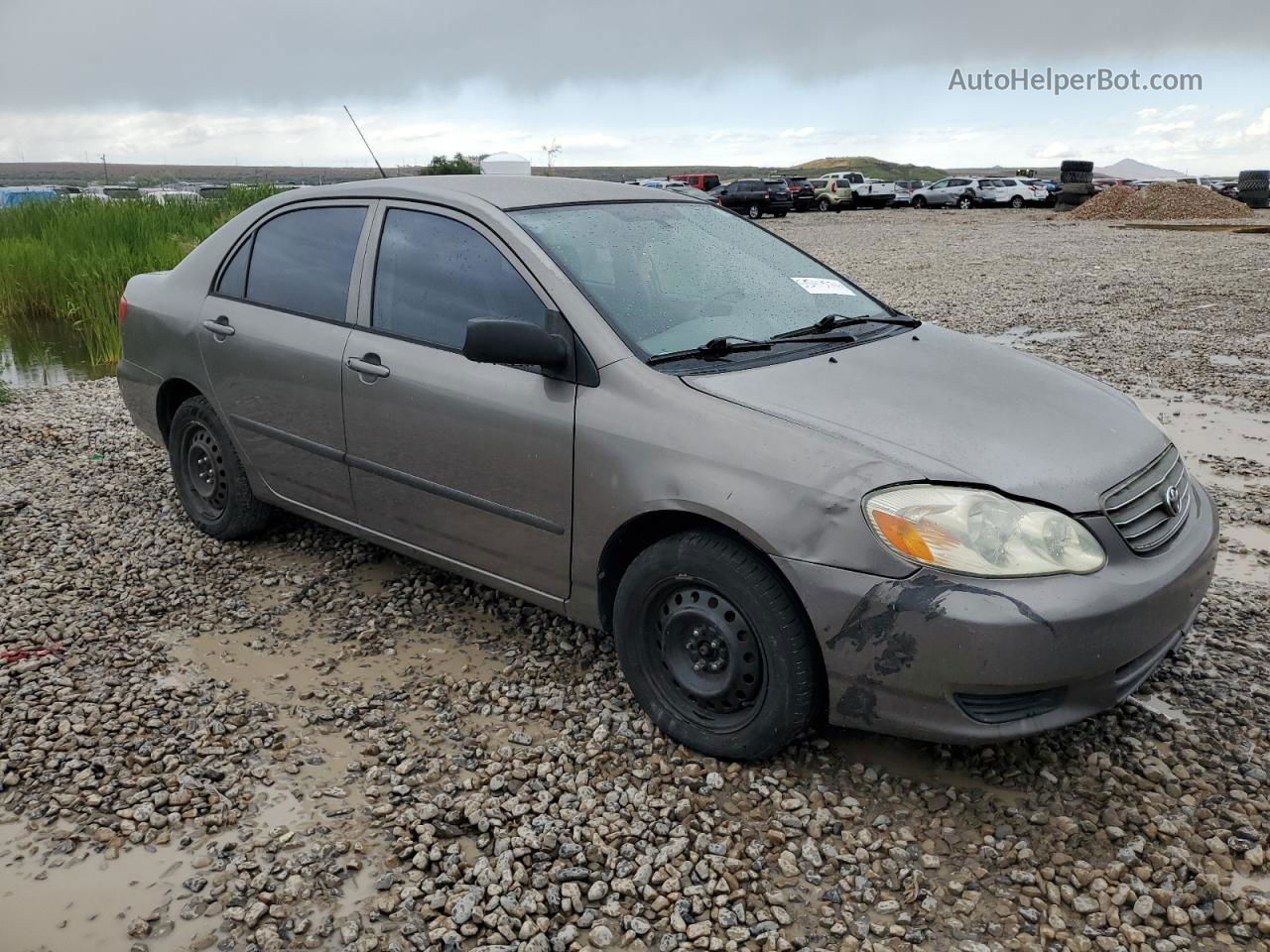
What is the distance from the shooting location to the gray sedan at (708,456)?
2.82 metres

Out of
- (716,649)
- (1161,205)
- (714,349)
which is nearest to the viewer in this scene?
(716,649)

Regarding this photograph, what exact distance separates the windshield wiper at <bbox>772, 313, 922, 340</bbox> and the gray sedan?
19 mm

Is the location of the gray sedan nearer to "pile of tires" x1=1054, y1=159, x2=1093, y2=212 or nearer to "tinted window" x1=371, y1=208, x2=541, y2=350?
"tinted window" x1=371, y1=208, x2=541, y2=350

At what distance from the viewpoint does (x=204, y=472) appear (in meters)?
5.12

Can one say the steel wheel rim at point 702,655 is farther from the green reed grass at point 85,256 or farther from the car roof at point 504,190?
the green reed grass at point 85,256

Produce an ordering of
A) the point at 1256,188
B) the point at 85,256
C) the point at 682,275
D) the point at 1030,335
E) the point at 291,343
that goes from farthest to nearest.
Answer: the point at 1256,188, the point at 85,256, the point at 1030,335, the point at 291,343, the point at 682,275

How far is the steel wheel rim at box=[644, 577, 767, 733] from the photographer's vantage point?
10.2 ft

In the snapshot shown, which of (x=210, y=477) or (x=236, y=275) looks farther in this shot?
(x=210, y=477)

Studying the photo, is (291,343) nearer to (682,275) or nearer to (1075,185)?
(682,275)

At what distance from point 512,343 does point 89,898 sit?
6.33 ft

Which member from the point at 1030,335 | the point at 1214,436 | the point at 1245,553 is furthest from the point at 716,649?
the point at 1030,335

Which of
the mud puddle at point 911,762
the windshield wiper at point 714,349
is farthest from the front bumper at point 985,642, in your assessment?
the windshield wiper at point 714,349

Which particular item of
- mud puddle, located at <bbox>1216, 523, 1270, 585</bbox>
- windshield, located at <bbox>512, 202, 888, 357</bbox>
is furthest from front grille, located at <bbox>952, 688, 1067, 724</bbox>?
mud puddle, located at <bbox>1216, 523, 1270, 585</bbox>

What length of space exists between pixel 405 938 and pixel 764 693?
3.86ft
